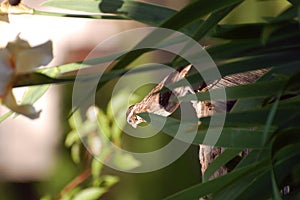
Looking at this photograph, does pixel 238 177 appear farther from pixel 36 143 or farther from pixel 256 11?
pixel 36 143

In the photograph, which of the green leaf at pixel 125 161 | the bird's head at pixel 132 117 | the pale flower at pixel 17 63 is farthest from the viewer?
the green leaf at pixel 125 161

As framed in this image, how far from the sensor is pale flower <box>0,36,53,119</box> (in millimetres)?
542

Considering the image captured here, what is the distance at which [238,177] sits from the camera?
62cm

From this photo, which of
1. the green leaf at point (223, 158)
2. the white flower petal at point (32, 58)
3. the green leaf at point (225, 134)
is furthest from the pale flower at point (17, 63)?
the green leaf at point (223, 158)

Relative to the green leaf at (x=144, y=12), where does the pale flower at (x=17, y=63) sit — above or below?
above

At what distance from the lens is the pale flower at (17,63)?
0.54m

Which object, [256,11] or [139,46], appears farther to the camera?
[256,11]

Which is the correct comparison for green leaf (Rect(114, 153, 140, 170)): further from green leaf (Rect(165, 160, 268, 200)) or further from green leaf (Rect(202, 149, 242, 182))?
green leaf (Rect(165, 160, 268, 200))

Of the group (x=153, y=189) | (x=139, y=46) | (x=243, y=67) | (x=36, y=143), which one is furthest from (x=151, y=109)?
(x=36, y=143)

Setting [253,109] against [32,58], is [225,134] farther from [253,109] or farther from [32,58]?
[32,58]

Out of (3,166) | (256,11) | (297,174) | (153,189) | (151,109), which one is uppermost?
(297,174)

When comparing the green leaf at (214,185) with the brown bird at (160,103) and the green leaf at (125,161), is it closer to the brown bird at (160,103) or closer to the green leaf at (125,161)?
the brown bird at (160,103)

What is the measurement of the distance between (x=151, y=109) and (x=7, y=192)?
64.4 inches

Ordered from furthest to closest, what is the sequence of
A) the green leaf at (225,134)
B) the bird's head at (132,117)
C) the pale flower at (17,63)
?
the bird's head at (132,117) < the green leaf at (225,134) < the pale flower at (17,63)
